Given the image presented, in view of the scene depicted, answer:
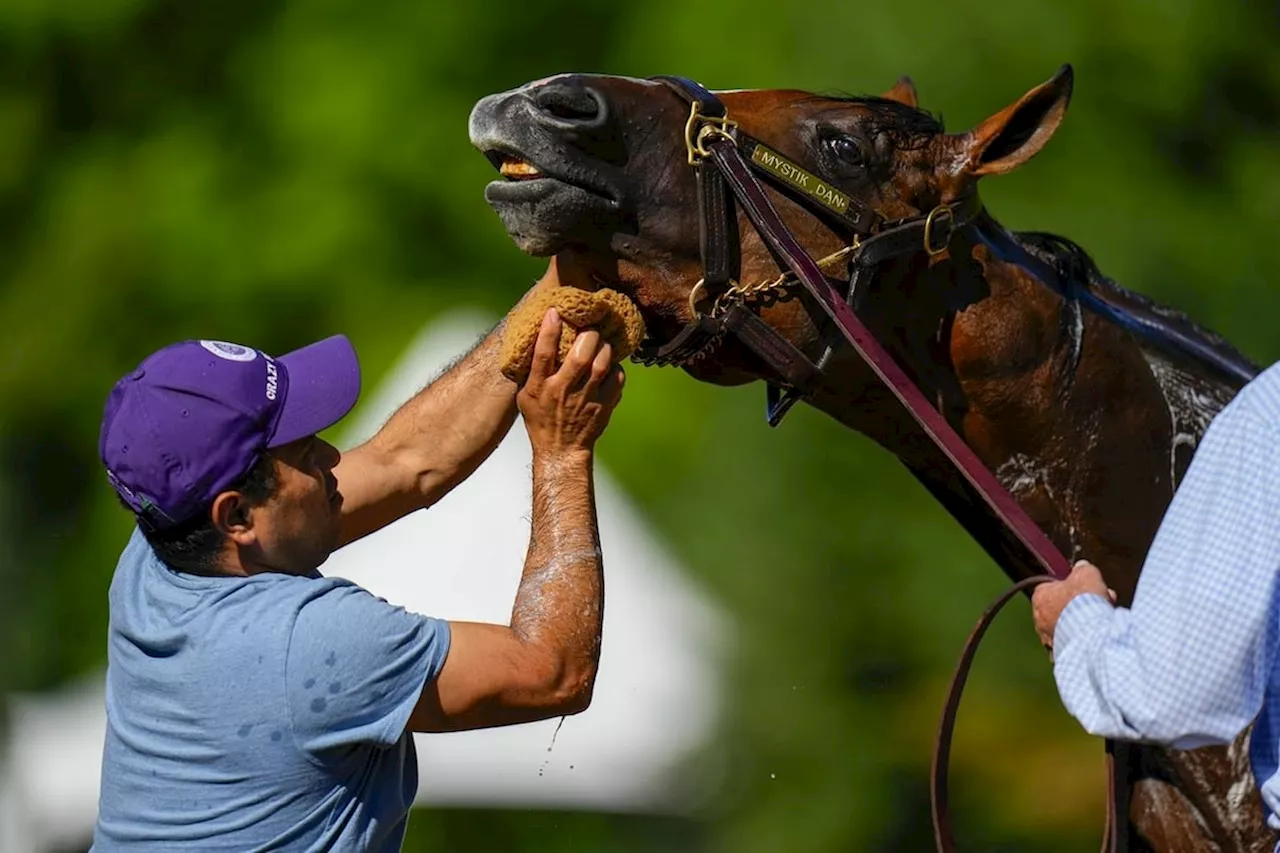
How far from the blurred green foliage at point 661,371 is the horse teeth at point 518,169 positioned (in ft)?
12.6

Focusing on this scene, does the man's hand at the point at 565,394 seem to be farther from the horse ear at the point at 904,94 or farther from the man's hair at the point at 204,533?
the horse ear at the point at 904,94

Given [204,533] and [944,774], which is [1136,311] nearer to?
[944,774]

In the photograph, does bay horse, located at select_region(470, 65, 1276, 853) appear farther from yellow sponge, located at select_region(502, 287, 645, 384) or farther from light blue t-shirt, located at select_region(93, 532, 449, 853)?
light blue t-shirt, located at select_region(93, 532, 449, 853)

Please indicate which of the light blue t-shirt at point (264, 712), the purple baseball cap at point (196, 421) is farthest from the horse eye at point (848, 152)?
the light blue t-shirt at point (264, 712)

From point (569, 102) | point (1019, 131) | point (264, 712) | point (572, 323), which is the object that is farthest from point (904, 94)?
point (264, 712)

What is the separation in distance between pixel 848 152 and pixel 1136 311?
0.74m

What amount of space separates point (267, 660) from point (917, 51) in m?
4.89

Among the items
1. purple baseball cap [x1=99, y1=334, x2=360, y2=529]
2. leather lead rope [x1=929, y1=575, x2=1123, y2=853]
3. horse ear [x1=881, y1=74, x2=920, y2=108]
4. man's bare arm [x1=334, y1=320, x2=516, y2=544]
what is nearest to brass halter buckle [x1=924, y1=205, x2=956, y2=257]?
horse ear [x1=881, y1=74, x2=920, y2=108]

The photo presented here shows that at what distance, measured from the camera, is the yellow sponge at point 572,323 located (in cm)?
304

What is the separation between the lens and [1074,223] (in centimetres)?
678

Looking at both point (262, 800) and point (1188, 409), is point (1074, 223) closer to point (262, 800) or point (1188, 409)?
point (1188, 409)

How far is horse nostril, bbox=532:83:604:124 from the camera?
3092mm

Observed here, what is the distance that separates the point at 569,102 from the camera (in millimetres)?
3104

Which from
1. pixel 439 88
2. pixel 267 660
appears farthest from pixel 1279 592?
pixel 439 88
